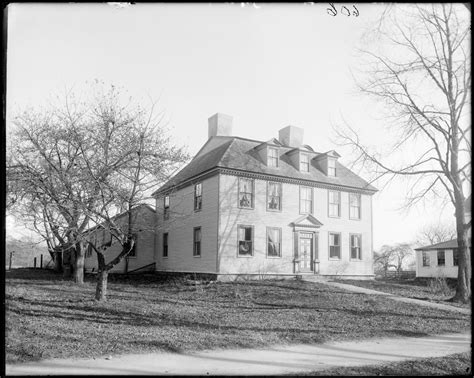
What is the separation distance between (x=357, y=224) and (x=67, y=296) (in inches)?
730

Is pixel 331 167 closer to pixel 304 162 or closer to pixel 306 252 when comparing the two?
pixel 304 162

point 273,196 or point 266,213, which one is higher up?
point 273,196

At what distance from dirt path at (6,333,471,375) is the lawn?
47 centimetres

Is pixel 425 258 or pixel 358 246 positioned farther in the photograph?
pixel 425 258

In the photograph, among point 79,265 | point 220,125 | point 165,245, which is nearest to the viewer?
point 79,265

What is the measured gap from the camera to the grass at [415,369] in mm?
7039

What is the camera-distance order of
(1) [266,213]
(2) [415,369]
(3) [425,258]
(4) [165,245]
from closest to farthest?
(2) [415,369]
(1) [266,213]
(4) [165,245]
(3) [425,258]

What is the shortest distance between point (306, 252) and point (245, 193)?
527 centimetres

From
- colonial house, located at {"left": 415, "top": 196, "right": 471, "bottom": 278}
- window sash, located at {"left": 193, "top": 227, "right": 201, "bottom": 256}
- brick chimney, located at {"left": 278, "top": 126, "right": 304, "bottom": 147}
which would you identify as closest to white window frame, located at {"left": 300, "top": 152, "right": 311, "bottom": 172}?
brick chimney, located at {"left": 278, "top": 126, "right": 304, "bottom": 147}

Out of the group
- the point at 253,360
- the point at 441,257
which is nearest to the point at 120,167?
the point at 253,360

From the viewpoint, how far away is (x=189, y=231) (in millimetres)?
26984

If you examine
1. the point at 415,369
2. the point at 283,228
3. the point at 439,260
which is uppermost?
the point at 283,228

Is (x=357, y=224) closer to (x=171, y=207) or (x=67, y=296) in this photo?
(x=171, y=207)

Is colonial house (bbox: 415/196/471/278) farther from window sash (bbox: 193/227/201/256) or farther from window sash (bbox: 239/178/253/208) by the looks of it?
window sash (bbox: 193/227/201/256)
